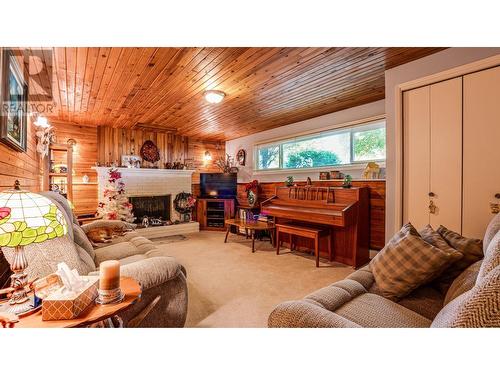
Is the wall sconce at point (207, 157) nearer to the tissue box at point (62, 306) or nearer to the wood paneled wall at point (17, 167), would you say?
the wood paneled wall at point (17, 167)

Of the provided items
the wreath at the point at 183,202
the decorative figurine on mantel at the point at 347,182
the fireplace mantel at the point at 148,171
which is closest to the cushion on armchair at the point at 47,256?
the decorative figurine on mantel at the point at 347,182

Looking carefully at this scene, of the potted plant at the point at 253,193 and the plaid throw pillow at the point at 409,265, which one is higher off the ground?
the potted plant at the point at 253,193

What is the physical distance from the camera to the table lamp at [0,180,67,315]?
97 cm

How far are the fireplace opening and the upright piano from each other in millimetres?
2985

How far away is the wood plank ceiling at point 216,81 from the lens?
7.43 feet

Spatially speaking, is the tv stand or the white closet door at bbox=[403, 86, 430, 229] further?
the tv stand

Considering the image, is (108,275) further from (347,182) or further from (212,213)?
(212,213)

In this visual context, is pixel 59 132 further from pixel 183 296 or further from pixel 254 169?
pixel 183 296

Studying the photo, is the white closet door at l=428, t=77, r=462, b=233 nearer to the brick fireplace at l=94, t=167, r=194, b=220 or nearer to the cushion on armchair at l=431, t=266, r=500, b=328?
the cushion on armchair at l=431, t=266, r=500, b=328

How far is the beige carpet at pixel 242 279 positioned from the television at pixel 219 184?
5.61ft

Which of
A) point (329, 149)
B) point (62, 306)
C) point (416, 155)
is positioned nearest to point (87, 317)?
point (62, 306)

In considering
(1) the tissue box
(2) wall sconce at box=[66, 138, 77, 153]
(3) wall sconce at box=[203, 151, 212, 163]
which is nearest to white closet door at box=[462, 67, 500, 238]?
(1) the tissue box
